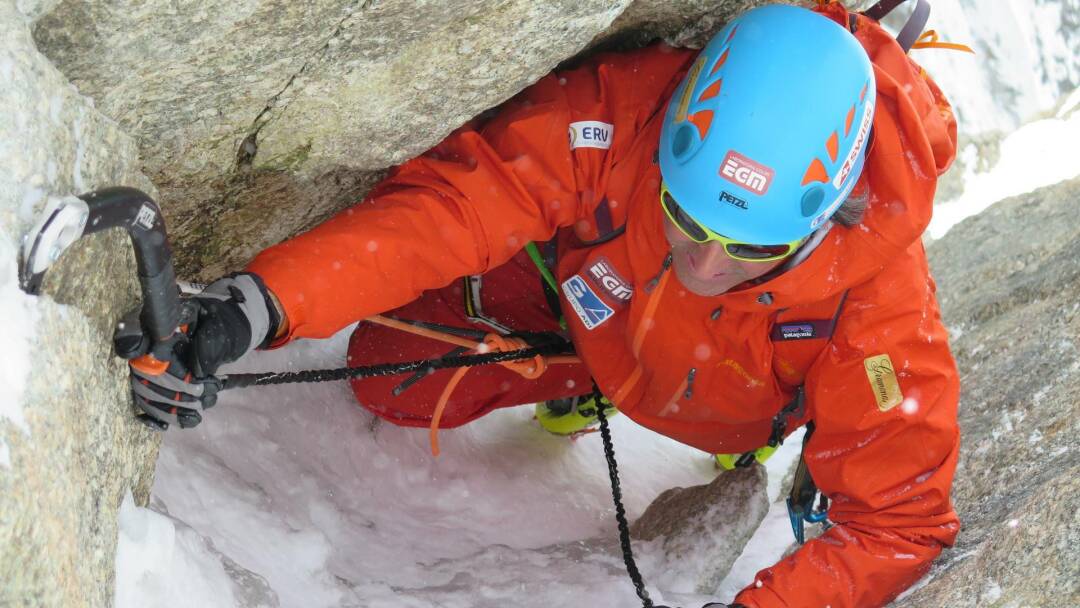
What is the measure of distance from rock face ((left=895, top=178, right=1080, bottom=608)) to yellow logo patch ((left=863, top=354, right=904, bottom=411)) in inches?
17.3

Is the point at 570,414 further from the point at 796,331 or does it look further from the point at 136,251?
the point at 136,251

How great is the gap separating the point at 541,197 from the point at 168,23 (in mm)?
1364

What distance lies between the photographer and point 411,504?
3836 mm

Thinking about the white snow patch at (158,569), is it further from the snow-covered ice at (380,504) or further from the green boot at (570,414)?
the green boot at (570,414)

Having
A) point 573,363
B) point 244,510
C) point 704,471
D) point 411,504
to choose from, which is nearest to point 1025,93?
point 704,471

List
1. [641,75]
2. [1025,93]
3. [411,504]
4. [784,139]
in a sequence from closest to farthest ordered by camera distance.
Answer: [784,139] → [641,75] → [411,504] → [1025,93]

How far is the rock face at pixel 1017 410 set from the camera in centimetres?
229

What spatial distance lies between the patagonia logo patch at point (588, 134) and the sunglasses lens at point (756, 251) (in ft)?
1.85

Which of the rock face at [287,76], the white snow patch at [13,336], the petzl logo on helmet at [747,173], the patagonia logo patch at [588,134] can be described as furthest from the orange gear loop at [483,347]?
the white snow patch at [13,336]

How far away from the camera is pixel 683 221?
9.49ft

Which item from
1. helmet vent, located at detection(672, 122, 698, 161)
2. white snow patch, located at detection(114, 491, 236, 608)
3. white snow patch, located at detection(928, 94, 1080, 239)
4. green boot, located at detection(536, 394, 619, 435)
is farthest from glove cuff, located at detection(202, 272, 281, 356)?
white snow patch, located at detection(928, 94, 1080, 239)

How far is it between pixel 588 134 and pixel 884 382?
1.22 meters

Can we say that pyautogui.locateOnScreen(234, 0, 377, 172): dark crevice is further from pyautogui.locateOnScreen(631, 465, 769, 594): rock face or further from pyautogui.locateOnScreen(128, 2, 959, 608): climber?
pyautogui.locateOnScreen(631, 465, 769, 594): rock face

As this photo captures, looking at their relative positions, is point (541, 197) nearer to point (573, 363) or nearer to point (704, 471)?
point (573, 363)
